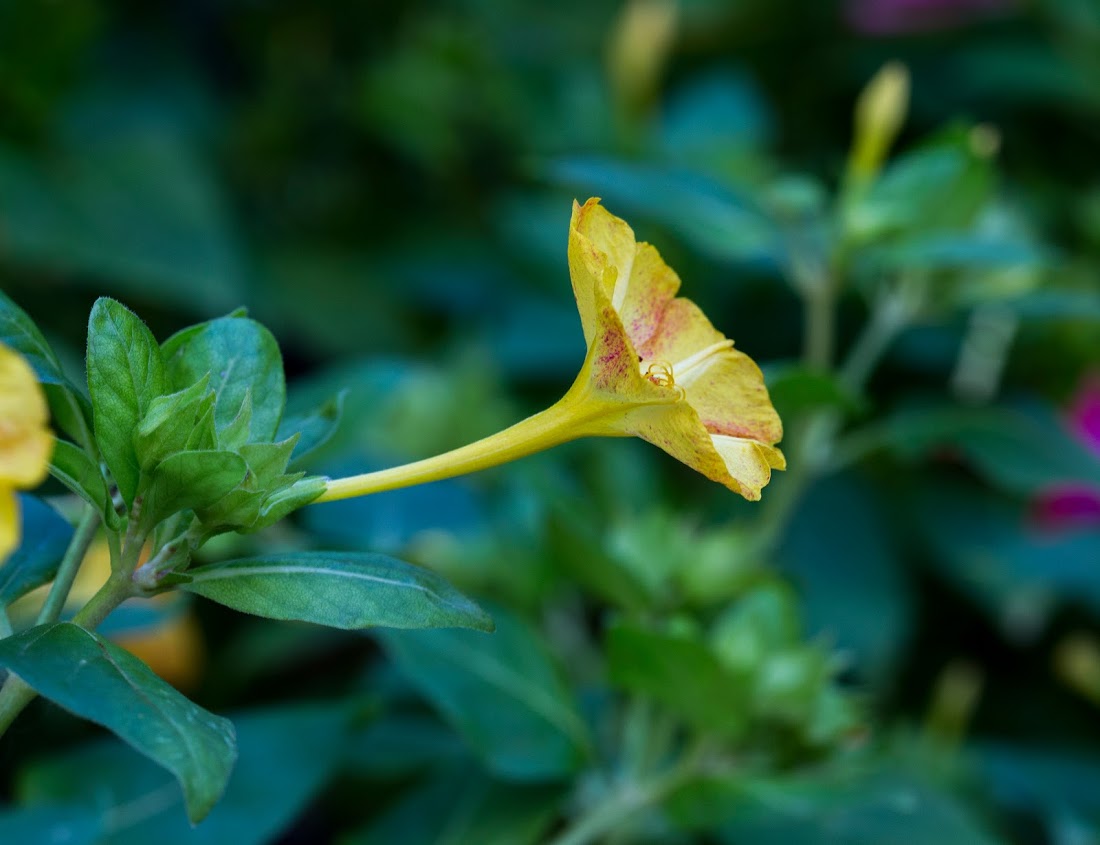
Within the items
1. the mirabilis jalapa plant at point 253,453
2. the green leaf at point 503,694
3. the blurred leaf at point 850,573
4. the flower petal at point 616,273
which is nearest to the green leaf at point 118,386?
the mirabilis jalapa plant at point 253,453

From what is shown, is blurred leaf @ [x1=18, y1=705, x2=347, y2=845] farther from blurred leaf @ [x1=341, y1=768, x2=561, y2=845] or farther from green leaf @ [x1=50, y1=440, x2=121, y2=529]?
green leaf @ [x1=50, y1=440, x2=121, y2=529]

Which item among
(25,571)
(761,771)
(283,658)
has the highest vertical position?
(25,571)

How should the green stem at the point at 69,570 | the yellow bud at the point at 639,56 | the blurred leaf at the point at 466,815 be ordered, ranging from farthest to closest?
1. the yellow bud at the point at 639,56
2. the blurred leaf at the point at 466,815
3. the green stem at the point at 69,570

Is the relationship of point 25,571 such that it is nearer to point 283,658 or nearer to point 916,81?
point 283,658

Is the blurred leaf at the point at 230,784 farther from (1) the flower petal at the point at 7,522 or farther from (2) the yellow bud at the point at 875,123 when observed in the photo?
(2) the yellow bud at the point at 875,123

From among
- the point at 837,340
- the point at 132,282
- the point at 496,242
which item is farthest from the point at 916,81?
the point at 132,282

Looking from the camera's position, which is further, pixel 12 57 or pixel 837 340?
pixel 837 340

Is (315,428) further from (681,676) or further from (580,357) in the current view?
(580,357)

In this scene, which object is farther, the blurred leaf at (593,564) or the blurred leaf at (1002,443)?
the blurred leaf at (1002,443)
